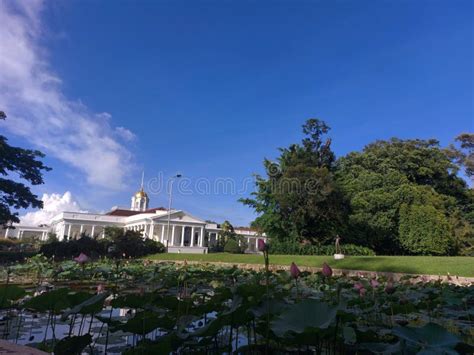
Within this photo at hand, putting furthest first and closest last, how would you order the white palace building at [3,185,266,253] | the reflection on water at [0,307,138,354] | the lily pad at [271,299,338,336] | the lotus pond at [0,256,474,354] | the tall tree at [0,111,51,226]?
the white palace building at [3,185,266,253]
the tall tree at [0,111,51,226]
the reflection on water at [0,307,138,354]
the lotus pond at [0,256,474,354]
the lily pad at [271,299,338,336]

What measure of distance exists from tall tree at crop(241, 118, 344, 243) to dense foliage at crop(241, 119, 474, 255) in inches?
2.7

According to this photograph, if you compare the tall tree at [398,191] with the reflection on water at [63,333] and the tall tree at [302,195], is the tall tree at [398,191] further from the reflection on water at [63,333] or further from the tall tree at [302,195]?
the reflection on water at [63,333]

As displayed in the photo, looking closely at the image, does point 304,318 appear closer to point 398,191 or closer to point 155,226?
point 398,191

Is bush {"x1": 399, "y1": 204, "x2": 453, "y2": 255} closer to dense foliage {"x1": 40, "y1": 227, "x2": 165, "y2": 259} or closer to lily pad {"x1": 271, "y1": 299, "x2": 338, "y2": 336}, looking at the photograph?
dense foliage {"x1": 40, "y1": 227, "x2": 165, "y2": 259}

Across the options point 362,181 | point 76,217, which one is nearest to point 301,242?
point 362,181

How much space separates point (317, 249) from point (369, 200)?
212 inches

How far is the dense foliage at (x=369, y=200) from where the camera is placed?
22922mm

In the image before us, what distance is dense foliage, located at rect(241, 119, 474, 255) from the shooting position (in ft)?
75.2

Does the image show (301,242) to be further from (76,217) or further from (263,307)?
(76,217)

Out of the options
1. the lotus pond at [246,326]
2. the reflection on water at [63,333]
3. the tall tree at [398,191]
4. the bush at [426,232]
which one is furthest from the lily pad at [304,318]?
the bush at [426,232]

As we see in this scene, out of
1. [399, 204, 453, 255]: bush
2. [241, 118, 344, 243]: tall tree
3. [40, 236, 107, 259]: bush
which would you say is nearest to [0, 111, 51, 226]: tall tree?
[40, 236, 107, 259]: bush

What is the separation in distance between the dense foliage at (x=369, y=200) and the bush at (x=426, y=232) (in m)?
0.05

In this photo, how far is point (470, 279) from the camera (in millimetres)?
7969

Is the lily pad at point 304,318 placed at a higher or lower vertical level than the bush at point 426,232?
lower
